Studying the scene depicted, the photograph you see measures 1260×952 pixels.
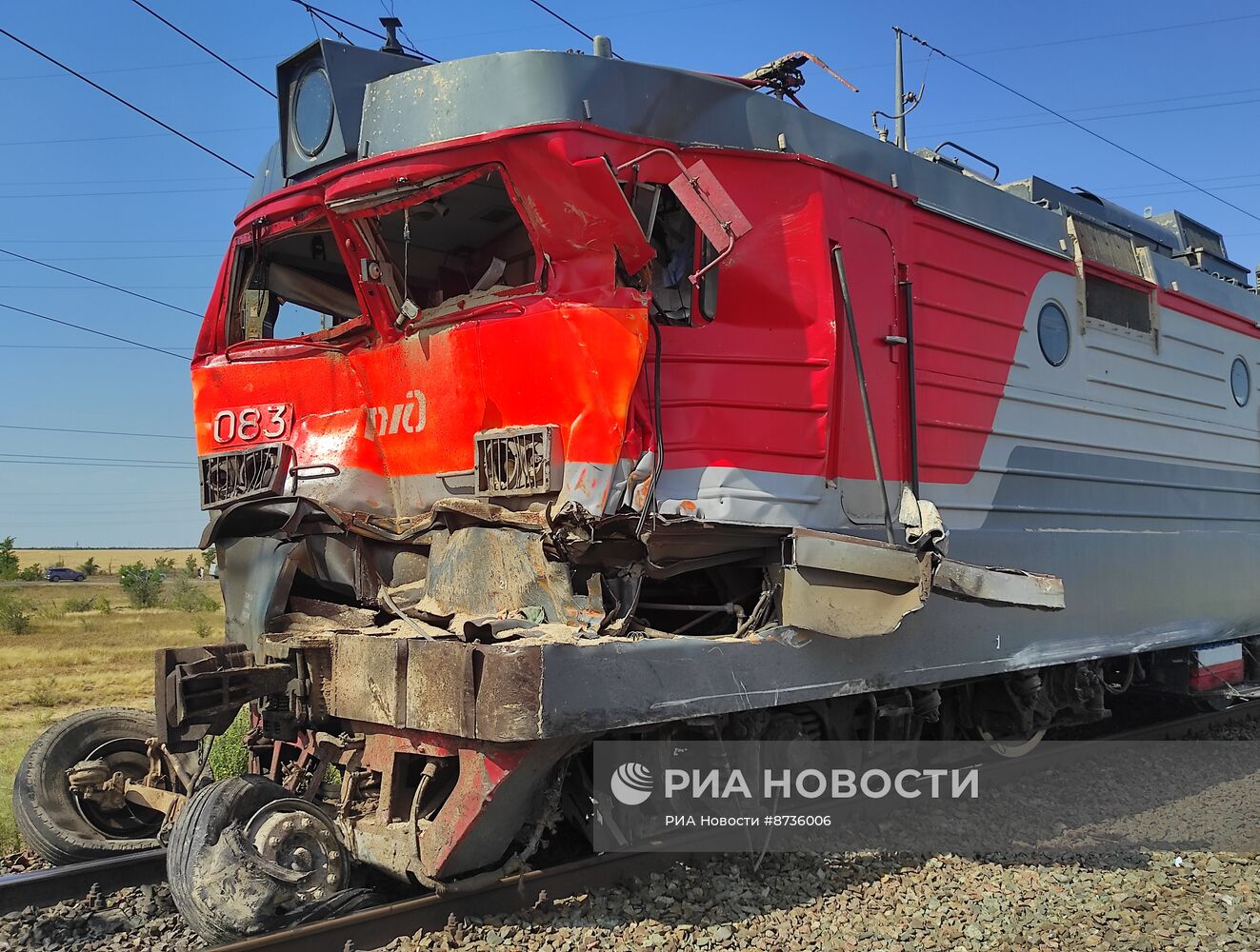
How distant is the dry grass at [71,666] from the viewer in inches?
388

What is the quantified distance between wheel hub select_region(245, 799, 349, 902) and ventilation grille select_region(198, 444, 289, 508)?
1580 mm

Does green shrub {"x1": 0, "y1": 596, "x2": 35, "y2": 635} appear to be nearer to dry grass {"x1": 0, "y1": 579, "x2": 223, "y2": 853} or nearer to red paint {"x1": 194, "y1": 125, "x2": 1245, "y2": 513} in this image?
dry grass {"x1": 0, "y1": 579, "x2": 223, "y2": 853}

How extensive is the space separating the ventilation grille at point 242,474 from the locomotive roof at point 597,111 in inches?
51.6

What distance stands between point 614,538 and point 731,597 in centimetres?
85

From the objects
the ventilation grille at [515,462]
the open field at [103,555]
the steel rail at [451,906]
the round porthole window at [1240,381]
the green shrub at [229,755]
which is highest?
the open field at [103,555]

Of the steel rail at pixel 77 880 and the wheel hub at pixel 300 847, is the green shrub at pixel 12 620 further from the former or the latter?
the wheel hub at pixel 300 847

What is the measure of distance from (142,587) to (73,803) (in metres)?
31.0

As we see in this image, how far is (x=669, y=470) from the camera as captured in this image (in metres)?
4.32

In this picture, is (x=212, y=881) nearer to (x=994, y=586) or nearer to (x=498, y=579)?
(x=498, y=579)

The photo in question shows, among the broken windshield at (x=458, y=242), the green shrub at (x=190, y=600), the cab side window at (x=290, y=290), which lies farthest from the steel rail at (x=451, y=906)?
the green shrub at (x=190, y=600)

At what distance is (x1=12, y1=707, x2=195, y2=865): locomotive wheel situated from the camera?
4.87m

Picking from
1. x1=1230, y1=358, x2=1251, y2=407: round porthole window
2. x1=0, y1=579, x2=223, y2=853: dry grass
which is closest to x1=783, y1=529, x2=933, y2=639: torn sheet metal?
x1=0, y1=579, x2=223, y2=853: dry grass

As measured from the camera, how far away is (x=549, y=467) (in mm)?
4180

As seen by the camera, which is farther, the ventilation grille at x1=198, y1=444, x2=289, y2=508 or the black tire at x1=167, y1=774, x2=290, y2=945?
the ventilation grille at x1=198, y1=444, x2=289, y2=508
